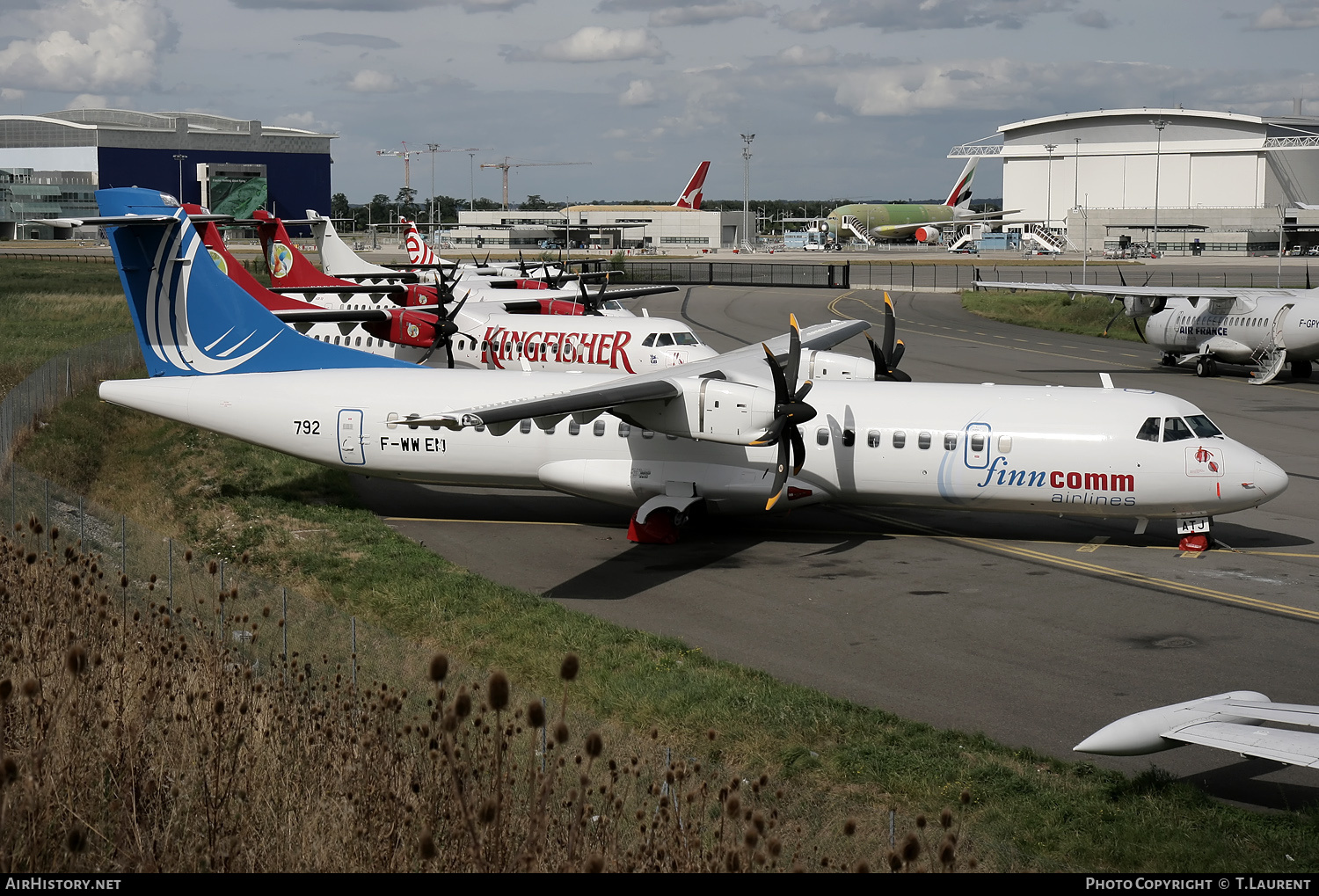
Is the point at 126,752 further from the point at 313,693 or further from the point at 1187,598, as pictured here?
the point at 1187,598

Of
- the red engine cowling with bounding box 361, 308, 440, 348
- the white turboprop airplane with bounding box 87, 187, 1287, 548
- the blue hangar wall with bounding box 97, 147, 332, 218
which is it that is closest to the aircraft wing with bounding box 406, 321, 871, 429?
the white turboprop airplane with bounding box 87, 187, 1287, 548

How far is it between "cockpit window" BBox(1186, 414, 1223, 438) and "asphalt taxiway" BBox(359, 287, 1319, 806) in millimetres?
2500

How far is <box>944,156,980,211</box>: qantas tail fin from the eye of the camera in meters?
180

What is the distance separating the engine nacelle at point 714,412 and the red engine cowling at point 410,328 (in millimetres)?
18717

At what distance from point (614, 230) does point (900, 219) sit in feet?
166

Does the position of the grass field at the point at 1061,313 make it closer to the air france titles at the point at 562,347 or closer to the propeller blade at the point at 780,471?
the air france titles at the point at 562,347

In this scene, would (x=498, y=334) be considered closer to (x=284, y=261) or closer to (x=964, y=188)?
(x=284, y=261)

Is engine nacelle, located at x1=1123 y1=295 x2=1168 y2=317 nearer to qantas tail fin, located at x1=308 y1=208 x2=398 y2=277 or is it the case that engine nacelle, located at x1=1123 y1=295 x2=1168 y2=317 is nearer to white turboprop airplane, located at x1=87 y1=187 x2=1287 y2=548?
white turboprop airplane, located at x1=87 y1=187 x2=1287 y2=548

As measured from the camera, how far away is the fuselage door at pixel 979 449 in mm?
23391

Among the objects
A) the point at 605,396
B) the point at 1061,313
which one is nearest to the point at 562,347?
the point at 605,396

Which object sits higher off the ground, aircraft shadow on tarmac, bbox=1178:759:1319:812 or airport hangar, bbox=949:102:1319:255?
airport hangar, bbox=949:102:1319:255

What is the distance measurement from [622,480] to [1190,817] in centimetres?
1461

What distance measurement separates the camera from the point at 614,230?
17075 cm

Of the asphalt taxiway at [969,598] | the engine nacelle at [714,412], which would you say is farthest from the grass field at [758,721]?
the engine nacelle at [714,412]
